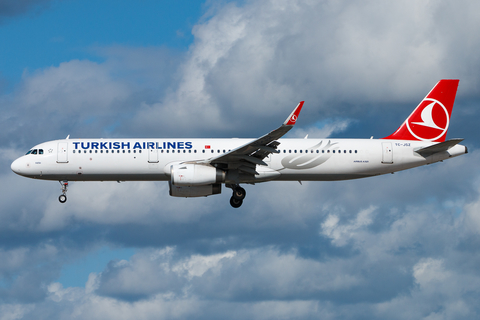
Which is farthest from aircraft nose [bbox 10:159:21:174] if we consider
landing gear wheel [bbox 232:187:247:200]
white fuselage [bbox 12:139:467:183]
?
landing gear wheel [bbox 232:187:247:200]

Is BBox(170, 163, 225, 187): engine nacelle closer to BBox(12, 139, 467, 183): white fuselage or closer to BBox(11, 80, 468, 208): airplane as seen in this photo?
BBox(11, 80, 468, 208): airplane

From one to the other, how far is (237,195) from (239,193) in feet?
0.64

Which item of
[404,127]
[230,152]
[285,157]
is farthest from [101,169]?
[404,127]

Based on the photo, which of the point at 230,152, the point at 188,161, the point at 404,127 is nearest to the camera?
the point at 230,152

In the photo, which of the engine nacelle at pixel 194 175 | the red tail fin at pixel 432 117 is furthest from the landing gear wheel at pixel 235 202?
the red tail fin at pixel 432 117

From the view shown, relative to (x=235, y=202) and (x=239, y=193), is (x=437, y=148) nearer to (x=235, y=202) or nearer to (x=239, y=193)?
(x=239, y=193)

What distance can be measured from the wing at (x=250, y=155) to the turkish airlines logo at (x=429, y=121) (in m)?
12.0

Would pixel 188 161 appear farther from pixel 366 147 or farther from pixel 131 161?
pixel 366 147

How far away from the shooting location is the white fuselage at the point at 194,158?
42.6 m

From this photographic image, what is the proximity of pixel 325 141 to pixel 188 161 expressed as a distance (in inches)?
379

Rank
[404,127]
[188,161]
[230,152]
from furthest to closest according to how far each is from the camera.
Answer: [404,127] → [188,161] → [230,152]

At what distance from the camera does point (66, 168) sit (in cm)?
4272

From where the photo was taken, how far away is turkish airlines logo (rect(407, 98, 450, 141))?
152 feet

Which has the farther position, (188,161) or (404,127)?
(404,127)
